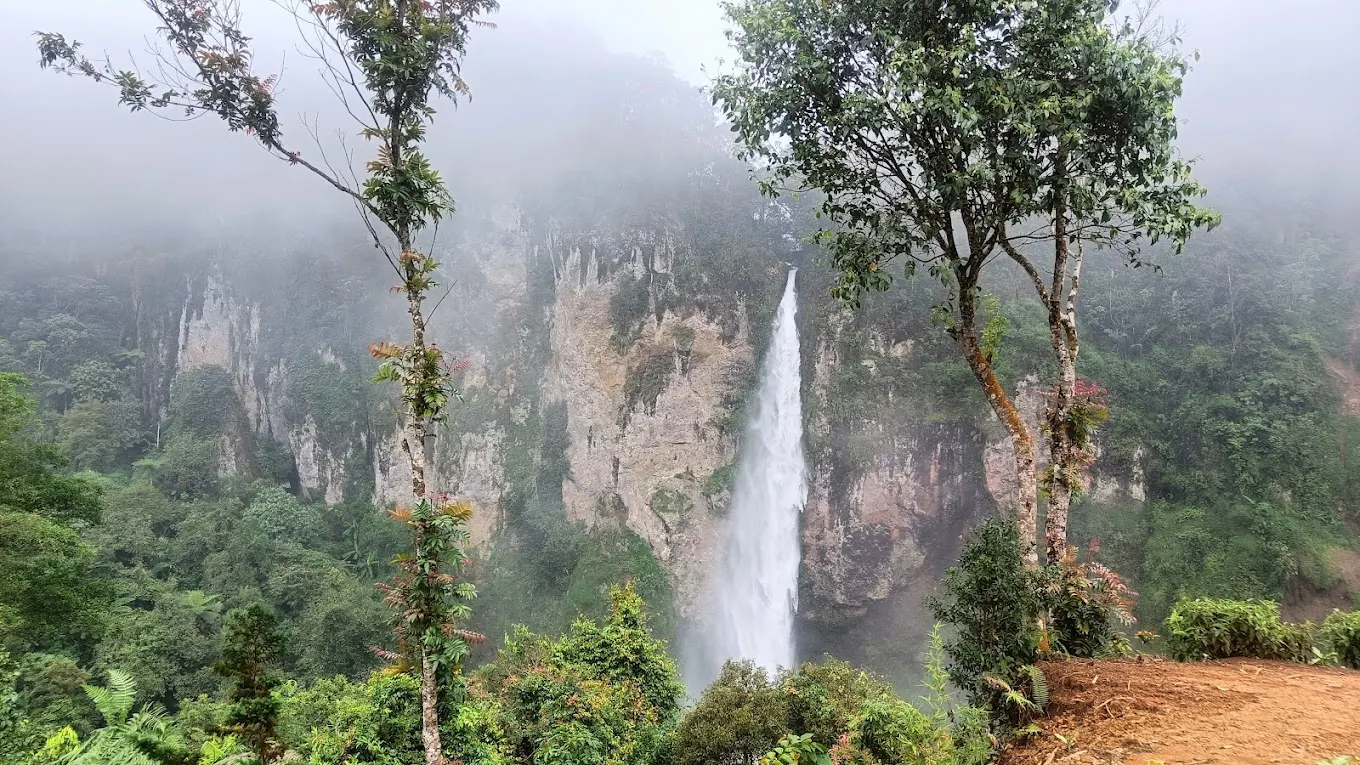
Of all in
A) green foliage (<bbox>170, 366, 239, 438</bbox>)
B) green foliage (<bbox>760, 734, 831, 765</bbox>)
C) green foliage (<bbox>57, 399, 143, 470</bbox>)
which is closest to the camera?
green foliage (<bbox>760, 734, 831, 765</bbox>)

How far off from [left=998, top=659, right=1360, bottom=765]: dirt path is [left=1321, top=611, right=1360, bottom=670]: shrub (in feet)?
1.59

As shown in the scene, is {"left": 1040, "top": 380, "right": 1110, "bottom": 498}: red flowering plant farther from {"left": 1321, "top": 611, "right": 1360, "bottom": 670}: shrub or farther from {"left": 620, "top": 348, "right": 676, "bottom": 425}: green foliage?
{"left": 620, "top": 348, "right": 676, "bottom": 425}: green foliage

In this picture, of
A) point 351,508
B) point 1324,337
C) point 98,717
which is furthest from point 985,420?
point 351,508

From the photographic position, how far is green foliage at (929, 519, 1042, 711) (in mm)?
4004

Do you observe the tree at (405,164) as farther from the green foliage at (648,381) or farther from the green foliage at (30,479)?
the green foliage at (648,381)

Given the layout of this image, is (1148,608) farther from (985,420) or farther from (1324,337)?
(1324,337)

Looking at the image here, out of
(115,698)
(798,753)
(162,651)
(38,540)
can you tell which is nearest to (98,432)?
(162,651)

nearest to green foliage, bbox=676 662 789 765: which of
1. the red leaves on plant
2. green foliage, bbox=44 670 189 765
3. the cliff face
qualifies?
green foliage, bbox=44 670 189 765

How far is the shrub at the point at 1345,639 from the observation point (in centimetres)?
459

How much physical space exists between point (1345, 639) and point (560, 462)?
3079 cm

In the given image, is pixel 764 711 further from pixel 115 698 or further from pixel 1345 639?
pixel 115 698

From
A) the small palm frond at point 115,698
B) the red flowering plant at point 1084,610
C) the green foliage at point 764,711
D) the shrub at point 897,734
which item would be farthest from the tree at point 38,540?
the red flowering plant at point 1084,610

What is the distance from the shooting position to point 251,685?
27.5 ft

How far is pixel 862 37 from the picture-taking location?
498 cm
